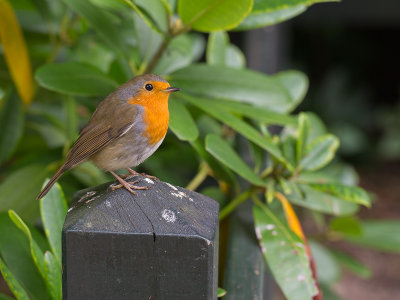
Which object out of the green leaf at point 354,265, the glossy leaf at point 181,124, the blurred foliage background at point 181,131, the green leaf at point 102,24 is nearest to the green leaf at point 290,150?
the blurred foliage background at point 181,131

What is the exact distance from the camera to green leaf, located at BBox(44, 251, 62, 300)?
1.35m

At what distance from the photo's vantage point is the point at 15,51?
1.91 meters

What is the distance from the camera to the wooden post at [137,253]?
105 centimetres

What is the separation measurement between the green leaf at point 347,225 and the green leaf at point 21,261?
124 centimetres

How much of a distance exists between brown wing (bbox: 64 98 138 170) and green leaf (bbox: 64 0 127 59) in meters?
0.25

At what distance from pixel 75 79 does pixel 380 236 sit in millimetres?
1677

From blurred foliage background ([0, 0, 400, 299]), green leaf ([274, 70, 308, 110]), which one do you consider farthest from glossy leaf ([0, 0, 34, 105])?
green leaf ([274, 70, 308, 110])

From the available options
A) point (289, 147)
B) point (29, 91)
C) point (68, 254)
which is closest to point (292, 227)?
point (289, 147)

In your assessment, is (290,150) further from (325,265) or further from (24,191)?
(325,265)

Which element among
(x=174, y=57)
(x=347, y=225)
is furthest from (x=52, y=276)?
(x=347, y=225)

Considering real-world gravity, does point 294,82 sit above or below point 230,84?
below

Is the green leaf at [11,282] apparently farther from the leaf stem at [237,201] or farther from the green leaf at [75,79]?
the leaf stem at [237,201]

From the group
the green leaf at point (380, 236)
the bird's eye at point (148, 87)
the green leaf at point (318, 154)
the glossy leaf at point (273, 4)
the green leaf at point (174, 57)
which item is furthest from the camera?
the green leaf at point (380, 236)

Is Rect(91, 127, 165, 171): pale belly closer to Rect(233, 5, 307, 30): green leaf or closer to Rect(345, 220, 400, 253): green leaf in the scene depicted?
Rect(233, 5, 307, 30): green leaf
